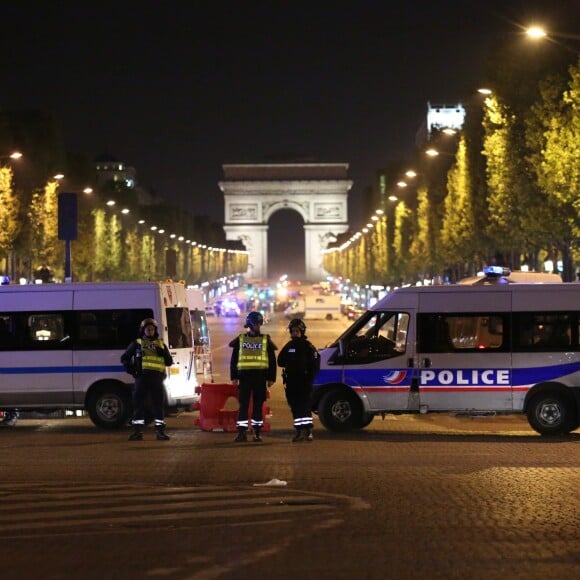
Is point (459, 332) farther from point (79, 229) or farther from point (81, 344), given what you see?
point (79, 229)

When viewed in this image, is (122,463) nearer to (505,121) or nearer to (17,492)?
(17,492)

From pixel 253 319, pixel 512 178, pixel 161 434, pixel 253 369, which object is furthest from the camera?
pixel 512 178

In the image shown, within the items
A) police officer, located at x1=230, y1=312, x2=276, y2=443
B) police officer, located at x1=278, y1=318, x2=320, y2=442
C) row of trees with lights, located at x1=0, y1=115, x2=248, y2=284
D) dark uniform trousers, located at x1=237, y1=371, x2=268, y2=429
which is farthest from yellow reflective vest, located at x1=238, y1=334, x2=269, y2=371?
row of trees with lights, located at x1=0, y1=115, x2=248, y2=284

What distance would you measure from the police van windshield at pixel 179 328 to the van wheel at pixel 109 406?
977 mm

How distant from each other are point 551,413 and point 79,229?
60.4 metres

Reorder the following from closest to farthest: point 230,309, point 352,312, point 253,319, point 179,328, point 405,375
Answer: point 253,319, point 405,375, point 179,328, point 352,312, point 230,309

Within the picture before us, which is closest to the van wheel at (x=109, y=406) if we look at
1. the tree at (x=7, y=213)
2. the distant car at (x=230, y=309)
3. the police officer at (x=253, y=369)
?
the police officer at (x=253, y=369)

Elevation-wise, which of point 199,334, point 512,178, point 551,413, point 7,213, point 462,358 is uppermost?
point 7,213

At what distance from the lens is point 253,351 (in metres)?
18.4

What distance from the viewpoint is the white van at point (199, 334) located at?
22.5 meters

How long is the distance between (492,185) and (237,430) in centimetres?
2761

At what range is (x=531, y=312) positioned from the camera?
768 inches

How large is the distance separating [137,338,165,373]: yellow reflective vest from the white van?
299cm

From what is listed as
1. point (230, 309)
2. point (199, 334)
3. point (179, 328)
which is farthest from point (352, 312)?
point (179, 328)
